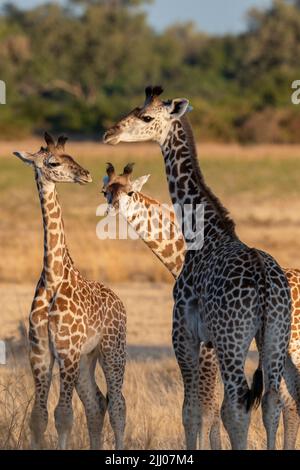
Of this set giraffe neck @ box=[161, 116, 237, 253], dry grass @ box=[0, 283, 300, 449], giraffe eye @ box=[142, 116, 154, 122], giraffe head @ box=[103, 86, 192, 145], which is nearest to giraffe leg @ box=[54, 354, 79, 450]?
dry grass @ box=[0, 283, 300, 449]

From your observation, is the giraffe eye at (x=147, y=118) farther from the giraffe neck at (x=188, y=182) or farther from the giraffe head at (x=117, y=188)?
the giraffe head at (x=117, y=188)

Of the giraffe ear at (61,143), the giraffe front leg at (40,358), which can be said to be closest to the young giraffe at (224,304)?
the giraffe ear at (61,143)

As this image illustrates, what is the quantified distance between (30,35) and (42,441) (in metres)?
71.3

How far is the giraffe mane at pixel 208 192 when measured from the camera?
7.83m

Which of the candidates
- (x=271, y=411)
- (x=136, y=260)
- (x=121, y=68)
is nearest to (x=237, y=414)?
(x=271, y=411)

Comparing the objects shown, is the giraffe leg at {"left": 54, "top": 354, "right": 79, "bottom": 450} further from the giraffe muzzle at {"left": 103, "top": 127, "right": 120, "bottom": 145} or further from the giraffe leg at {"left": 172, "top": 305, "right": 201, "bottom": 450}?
the giraffe muzzle at {"left": 103, "top": 127, "right": 120, "bottom": 145}

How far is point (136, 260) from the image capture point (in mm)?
18797

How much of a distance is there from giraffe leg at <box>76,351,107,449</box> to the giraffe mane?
46.4 inches

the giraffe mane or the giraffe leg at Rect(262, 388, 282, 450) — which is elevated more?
the giraffe mane

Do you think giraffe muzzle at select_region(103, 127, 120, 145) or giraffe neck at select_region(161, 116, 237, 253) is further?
giraffe muzzle at select_region(103, 127, 120, 145)

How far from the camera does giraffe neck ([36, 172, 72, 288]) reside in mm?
7797

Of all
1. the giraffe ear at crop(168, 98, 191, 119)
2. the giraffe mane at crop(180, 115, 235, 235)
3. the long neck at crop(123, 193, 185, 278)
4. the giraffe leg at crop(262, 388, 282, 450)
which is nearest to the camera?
the giraffe leg at crop(262, 388, 282, 450)

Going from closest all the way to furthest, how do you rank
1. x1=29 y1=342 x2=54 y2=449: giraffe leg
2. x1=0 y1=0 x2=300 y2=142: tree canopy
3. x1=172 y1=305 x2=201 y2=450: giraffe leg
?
x1=29 y1=342 x2=54 y2=449: giraffe leg, x1=172 y1=305 x2=201 y2=450: giraffe leg, x1=0 y1=0 x2=300 y2=142: tree canopy
